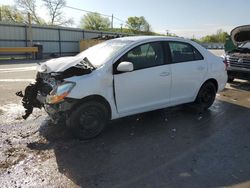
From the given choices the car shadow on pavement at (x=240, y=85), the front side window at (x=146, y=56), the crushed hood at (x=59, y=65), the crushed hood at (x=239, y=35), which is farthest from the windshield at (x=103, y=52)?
the crushed hood at (x=239, y=35)

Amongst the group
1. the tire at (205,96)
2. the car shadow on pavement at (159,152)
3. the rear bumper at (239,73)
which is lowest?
the car shadow on pavement at (159,152)

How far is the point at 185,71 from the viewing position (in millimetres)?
6137

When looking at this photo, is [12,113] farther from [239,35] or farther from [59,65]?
[239,35]

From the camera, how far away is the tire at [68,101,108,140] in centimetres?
477

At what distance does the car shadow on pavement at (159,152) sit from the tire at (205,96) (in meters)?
0.43

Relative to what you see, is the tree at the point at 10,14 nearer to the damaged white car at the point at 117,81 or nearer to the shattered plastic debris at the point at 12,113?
the shattered plastic debris at the point at 12,113

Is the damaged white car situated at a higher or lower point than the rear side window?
lower

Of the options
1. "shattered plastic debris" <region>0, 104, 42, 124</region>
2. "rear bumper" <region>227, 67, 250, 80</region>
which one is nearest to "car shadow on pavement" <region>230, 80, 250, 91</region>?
"rear bumper" <region>227, 67, 250, 80</region>

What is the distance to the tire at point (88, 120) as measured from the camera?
4.77 metres

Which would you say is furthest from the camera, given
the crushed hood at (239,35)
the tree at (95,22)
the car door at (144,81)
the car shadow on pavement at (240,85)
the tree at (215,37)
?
the tree at (215,37)

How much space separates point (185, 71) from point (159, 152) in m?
2.26

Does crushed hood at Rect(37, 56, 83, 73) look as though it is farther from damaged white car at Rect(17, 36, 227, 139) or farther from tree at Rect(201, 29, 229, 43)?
tree at Rect(201, 29, 229, 43)

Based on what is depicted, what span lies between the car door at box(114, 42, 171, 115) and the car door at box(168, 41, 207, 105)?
227 mm

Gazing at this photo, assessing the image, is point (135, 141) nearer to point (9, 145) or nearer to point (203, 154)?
point (203, 154)
